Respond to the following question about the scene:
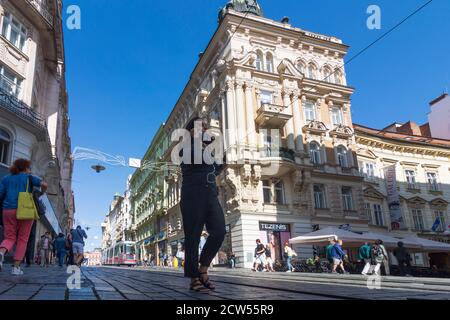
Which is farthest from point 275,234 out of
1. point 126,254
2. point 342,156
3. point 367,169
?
point 126,254

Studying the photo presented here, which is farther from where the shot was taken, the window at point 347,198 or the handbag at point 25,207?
the window at point 347,198

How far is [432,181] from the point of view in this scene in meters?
37.2

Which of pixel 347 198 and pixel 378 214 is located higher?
pixel 347 198

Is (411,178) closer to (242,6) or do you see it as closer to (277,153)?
(277,153)

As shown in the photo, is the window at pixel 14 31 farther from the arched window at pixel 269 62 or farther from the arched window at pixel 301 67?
the arched window at pixel 301 67

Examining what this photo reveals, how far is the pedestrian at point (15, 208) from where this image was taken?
609cm

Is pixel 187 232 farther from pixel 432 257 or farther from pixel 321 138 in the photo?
pixel 432 257

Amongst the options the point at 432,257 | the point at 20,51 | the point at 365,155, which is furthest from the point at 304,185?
the point at 20,51

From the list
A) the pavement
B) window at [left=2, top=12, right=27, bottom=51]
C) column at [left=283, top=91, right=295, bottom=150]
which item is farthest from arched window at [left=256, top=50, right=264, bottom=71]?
the pavement

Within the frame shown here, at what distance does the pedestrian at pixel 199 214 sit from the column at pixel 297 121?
23539 mm

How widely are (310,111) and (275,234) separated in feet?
35.5

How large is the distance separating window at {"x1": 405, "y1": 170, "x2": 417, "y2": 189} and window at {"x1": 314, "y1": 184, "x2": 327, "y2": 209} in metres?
12.8

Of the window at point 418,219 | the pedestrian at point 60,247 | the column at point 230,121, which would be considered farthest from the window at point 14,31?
the window at point 418,219
